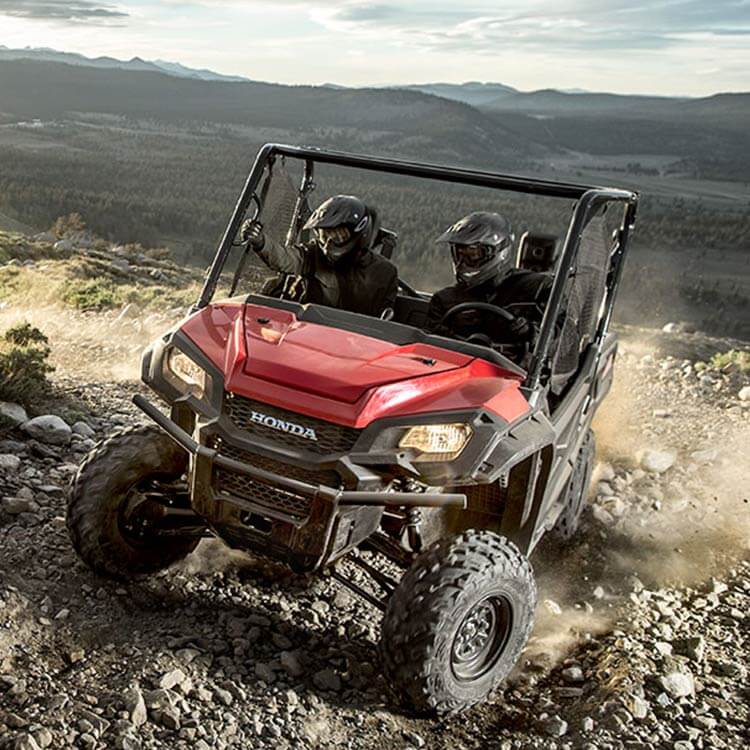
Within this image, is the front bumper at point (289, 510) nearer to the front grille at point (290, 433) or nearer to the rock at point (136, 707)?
the front grille at point (290, 433)

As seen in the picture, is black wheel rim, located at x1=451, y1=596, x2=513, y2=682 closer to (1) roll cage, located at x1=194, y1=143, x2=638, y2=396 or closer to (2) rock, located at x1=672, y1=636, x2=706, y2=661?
(1) roll cage, located at x1=194, y1=143, x2=638, y2=396

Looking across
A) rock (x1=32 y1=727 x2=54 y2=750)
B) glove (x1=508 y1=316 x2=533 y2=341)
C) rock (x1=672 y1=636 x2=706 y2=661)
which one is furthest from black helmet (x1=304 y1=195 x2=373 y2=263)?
rock (x1=32 y1=727 x2=54 y2=750)

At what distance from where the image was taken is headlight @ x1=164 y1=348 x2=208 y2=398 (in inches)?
171

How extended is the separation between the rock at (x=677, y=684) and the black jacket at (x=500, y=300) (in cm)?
182

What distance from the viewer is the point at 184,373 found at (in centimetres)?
449

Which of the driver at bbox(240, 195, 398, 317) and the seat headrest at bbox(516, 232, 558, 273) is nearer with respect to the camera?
the driver at bbox(240, 195, 398, 317)

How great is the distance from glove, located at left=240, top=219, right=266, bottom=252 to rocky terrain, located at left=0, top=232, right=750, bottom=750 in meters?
1.65

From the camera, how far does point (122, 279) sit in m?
17.3

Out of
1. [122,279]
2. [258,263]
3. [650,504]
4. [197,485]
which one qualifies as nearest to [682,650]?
[650,504]

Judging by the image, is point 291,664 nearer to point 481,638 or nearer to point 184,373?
point 481,638

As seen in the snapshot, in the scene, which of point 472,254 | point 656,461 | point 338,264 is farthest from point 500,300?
point 656,461

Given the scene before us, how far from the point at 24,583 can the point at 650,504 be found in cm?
440

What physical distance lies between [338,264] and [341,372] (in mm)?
1605

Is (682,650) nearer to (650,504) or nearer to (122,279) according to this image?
(650,504)
